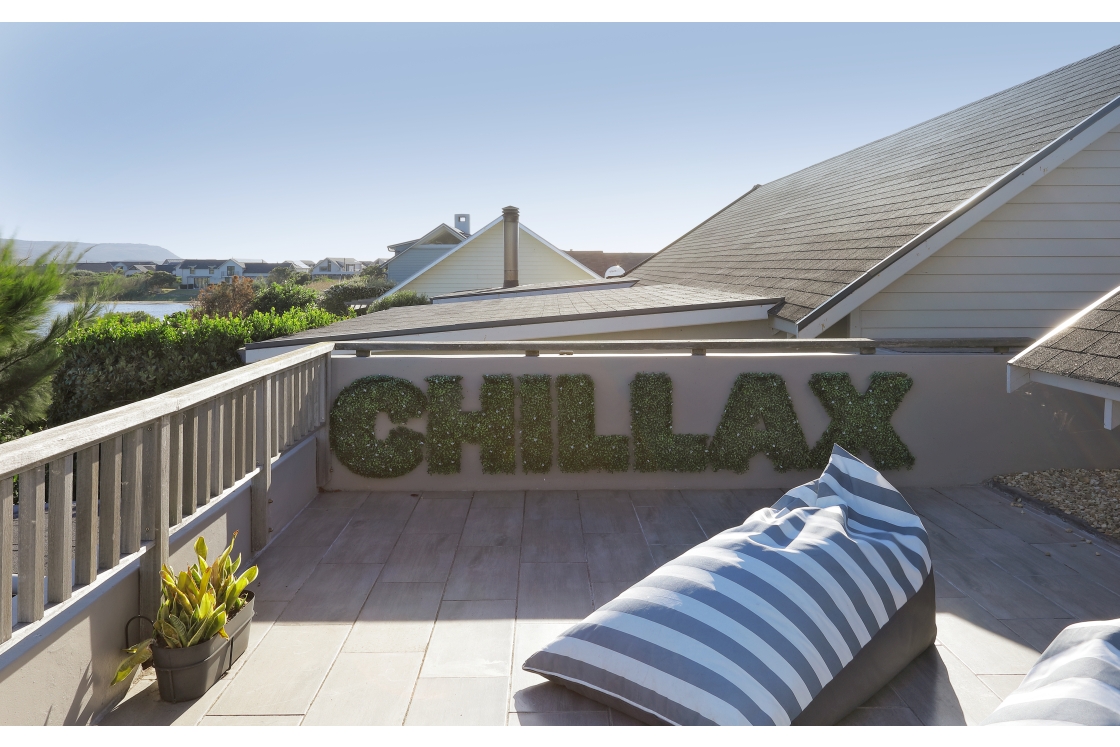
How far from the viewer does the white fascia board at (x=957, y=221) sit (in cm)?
657

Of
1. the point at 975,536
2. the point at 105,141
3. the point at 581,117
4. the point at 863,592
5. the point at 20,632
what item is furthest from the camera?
the point at 105,141

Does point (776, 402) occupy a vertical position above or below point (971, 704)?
above

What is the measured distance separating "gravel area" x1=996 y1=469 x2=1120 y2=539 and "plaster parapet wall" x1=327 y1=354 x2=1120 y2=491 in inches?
5.5

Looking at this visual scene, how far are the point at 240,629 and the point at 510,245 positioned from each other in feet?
51.6

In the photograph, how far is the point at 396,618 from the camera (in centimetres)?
330

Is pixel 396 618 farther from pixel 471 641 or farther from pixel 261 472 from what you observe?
pixel 261 472

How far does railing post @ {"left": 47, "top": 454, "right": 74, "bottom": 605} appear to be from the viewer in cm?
222

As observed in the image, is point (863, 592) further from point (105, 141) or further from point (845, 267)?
point (105, 141)

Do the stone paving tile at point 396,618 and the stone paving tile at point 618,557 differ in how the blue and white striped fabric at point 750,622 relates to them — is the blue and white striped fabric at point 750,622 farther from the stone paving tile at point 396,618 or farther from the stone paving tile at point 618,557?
the stone paving tile at point 618,557

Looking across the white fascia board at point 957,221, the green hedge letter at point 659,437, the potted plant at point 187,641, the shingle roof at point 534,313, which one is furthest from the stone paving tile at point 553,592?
the white fascia board at point 957,221

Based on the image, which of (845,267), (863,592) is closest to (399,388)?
(863,592)

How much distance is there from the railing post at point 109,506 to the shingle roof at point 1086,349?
182 inches

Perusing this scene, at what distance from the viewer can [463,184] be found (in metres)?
31.8

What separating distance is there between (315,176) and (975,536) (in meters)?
25.3
